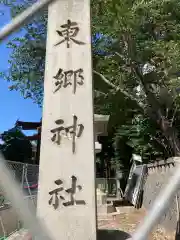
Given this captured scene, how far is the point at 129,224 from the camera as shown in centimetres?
812

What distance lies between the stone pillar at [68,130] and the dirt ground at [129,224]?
3165 millimetres

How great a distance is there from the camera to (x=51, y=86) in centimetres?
392

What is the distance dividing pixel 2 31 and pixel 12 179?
62cm

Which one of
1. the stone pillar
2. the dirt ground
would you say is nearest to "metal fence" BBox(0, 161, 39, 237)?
the dirt ground

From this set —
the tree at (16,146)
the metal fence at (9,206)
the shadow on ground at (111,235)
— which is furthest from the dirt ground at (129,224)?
the tree at (16,146)

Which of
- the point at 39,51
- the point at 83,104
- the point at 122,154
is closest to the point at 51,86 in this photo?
the point at 83,104

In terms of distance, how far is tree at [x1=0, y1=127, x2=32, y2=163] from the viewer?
15.7 meters

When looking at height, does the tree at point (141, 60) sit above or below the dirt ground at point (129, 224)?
above

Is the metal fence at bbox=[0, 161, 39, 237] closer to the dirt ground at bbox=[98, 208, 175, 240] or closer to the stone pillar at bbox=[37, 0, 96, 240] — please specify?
the dirt ground at bbox=[98, 208, 175, 240]

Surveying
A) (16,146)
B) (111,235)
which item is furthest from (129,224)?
(16,146)

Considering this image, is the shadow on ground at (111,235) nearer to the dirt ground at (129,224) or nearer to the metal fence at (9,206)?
the metal fence at (9,206)

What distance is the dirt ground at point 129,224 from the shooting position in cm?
617

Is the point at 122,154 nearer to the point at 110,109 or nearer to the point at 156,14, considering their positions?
the point at 110,109

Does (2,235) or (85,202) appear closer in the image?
(85,202)
